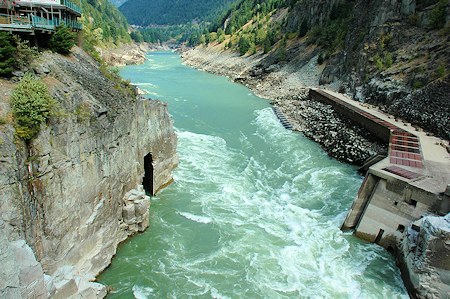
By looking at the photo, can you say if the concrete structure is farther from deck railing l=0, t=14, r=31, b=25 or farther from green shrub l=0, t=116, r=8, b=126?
deck railing l=0, t=14, r=31, b=25

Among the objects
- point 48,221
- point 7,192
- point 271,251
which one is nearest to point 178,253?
point 271,251

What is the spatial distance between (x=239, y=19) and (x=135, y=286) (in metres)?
136

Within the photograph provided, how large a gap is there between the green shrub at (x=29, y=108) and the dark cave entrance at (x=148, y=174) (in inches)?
417

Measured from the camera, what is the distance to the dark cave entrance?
78.6ft

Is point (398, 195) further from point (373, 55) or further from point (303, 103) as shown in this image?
point (373, 55)

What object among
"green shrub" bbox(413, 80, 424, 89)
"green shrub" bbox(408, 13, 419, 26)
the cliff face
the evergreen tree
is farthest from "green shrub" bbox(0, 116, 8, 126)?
the evergreen tree

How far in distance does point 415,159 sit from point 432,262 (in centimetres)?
1048

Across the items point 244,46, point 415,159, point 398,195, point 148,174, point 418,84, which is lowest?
point 148,174

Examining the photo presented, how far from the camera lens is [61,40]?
19.3m

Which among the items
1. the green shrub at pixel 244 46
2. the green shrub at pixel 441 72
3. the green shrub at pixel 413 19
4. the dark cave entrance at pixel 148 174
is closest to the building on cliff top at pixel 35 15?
the dark cave entrance at pixel 148 174

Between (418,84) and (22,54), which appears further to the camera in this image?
(418,84)

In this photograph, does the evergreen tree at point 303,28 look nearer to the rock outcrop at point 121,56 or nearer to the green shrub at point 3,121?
the rock outcrop at point 121,56

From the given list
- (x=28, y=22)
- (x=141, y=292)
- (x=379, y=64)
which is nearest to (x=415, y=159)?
(x=141, y=292)

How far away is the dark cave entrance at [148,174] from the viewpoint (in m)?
24.0
